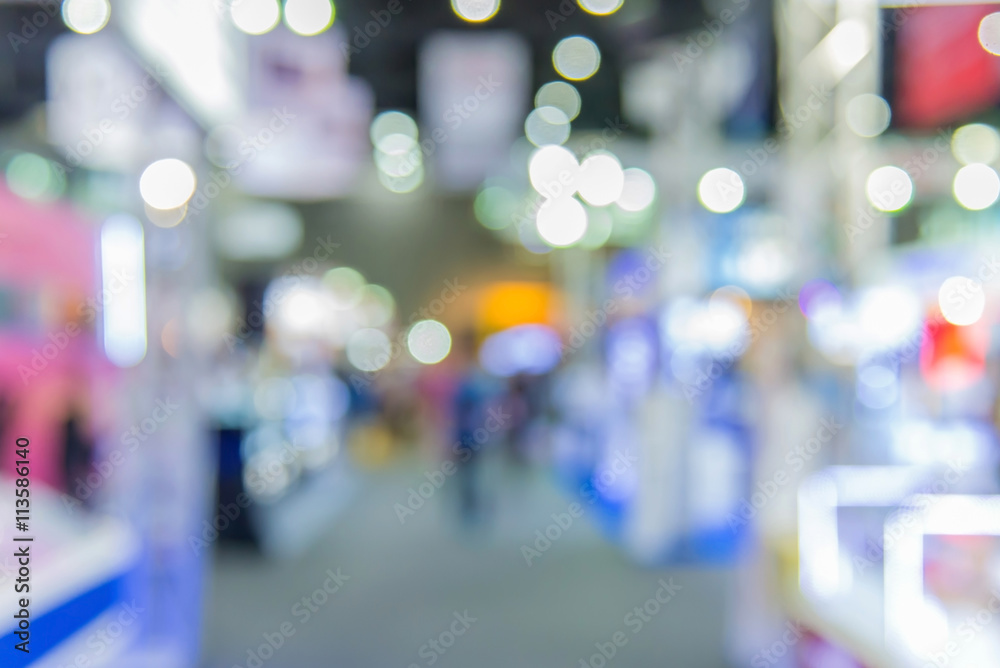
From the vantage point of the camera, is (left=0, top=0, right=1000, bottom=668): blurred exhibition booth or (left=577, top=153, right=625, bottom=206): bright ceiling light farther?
(left=577, top=153, right=625, bottom=206): bright ceiling light

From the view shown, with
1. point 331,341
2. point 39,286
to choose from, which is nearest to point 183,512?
point 39,286

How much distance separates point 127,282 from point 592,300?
7.95m

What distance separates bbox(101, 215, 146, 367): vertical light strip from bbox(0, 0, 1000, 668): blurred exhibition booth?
0.9 inches

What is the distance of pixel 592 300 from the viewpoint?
36.4 ft

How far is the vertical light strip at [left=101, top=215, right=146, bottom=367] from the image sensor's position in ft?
12.2

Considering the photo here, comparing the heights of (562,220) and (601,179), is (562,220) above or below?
below

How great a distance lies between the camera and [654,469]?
18.6 feet

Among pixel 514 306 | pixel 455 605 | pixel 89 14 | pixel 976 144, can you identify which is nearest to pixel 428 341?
pixel 514 306

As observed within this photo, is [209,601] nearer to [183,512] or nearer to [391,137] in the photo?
[183,512]

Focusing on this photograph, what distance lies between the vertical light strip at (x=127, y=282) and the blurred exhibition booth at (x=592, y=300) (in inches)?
0.9

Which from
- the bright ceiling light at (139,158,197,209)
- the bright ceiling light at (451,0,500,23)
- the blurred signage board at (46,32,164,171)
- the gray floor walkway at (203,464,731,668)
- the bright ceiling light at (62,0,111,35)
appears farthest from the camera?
the bright ceiling light at (451,0,500,23)

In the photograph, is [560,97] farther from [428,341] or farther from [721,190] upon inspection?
[428,341]

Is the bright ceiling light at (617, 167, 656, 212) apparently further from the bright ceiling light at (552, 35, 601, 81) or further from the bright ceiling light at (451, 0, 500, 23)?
the bright ceiling light at (451, 0, 500, 23)

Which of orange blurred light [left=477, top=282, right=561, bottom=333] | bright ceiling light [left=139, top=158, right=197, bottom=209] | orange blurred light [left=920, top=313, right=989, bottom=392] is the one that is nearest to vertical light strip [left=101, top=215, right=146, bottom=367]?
bright ceiling light [left=139, top=158, right=197, bottom=209]
